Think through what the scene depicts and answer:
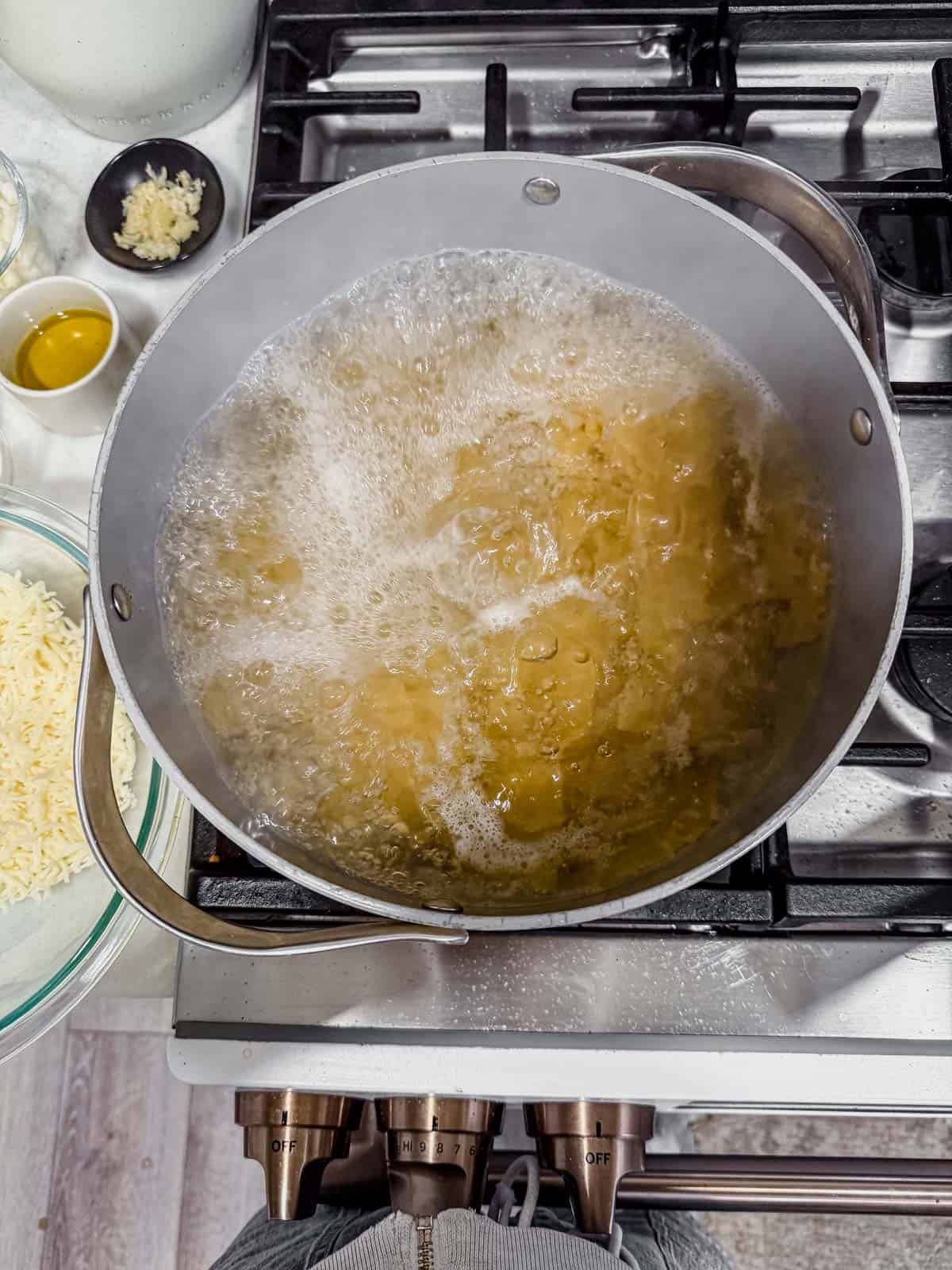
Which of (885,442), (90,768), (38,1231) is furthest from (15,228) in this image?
(38,1231)

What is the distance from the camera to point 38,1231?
921 millimetres

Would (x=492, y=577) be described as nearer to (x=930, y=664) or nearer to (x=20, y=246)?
(x=930, y=664)

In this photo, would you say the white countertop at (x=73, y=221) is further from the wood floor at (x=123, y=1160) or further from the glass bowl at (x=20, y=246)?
the wood floor at (x=123, y=1160)

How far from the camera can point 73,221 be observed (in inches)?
25.8

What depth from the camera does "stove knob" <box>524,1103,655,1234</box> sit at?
0.53 m

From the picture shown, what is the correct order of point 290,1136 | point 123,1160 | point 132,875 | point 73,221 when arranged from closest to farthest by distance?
point 132,875 < point 290,1136 < point 73,221 < point 123,1160

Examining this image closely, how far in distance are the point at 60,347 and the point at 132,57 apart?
0.58 ft

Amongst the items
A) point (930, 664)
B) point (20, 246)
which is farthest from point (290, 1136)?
point (20, 246)

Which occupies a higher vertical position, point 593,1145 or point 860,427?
point 860,427

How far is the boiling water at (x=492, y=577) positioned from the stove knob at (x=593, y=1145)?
0.53 ft

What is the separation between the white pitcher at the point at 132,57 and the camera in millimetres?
560

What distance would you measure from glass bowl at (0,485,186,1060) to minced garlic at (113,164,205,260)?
177 mm

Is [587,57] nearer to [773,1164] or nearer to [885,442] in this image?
[885,442]

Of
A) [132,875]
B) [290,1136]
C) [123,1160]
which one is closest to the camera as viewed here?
[132,875]
